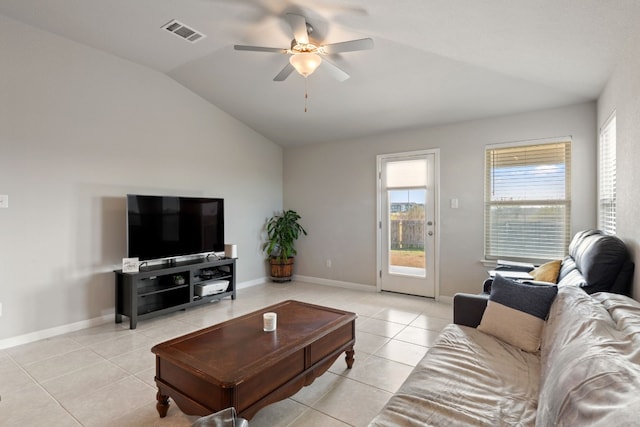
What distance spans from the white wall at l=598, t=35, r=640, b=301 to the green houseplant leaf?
4.27m

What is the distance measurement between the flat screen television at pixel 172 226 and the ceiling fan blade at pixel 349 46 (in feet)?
8.75

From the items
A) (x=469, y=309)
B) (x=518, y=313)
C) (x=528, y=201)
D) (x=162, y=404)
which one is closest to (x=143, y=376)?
(x=162, y=404)

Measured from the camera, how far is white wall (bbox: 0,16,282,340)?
10.1 feet

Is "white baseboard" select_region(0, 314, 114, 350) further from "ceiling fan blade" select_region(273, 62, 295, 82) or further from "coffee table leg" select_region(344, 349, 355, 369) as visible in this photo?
"ceiling fan blade" select_region(273, 62, 295, 82)

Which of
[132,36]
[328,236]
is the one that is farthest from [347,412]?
[132,36]

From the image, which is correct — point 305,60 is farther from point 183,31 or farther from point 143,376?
point 143,376

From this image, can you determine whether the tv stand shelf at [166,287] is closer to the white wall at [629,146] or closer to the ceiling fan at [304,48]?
the ceiling fan at [304,48]

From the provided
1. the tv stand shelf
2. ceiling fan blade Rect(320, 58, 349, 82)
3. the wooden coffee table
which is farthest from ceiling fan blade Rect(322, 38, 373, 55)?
the tv stand shelf

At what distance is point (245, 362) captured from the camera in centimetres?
179

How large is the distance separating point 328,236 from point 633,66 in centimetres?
423

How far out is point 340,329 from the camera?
2.47 m

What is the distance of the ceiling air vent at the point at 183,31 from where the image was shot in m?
3.11

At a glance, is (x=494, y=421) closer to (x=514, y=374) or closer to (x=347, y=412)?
(x=514, y=374)

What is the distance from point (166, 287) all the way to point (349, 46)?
3.37m
